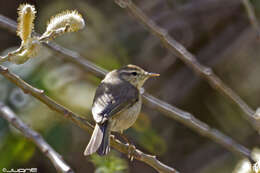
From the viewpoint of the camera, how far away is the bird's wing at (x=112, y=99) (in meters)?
3.33

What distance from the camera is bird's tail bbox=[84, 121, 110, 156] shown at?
2.78 m

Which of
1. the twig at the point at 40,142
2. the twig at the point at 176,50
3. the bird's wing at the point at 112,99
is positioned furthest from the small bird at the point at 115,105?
the twig at the point at 176,50

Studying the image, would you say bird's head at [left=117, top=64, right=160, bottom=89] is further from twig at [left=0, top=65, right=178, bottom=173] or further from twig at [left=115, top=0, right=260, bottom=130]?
twig at [left=0, top=65, right=178, bottom=173]

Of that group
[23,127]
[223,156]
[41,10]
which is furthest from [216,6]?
[23,127]

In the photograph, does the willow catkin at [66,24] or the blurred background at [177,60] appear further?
the blurred background at [177,60]

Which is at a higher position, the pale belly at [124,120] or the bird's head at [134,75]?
the bird's head at [134,75]

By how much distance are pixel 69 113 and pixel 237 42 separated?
360cm

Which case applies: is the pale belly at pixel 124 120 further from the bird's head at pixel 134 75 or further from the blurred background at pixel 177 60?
the blurred background at pixel 177 60

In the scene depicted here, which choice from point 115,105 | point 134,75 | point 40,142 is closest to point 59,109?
point 40,142

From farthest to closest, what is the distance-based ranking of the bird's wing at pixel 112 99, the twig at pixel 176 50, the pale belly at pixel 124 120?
the pale belly at pixel 124 120, the bird's wing at pixel 112 99, the twig at pixel 176 50

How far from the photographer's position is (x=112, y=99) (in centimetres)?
362

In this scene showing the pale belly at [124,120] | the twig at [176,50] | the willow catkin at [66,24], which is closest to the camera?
the willow catkin at [66,24]

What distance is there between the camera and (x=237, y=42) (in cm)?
550

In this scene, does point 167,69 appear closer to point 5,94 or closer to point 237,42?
point 237,42
